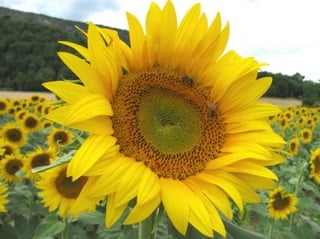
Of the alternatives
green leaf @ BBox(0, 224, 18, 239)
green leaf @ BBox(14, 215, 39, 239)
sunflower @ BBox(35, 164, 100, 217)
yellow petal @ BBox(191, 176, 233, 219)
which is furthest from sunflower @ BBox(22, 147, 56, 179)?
yellow petal @ BBox(191, 176, 233, 219)

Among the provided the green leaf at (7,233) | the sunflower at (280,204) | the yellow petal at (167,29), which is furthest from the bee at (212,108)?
the sunflower at (280,204)

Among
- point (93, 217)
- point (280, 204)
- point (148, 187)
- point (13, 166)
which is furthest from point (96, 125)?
point (280, 204)

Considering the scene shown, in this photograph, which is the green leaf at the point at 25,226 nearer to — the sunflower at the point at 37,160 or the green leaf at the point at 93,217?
the sunflower at the point at 37,160

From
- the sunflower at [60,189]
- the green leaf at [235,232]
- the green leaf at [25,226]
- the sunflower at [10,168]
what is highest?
the green leaf at [235,232]

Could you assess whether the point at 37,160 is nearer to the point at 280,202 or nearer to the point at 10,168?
the point at 10,168

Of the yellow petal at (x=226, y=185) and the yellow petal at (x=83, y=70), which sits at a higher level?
the yellow petal at (x=83, y=70)

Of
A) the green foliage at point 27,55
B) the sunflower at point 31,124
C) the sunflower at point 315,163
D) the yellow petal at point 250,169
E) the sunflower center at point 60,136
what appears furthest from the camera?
the green foliage at point 27,55

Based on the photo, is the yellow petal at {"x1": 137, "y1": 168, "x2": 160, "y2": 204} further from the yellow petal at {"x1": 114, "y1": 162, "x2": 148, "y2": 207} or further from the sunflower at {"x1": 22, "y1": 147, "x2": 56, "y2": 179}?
the sunflower at {"x1": 22, "y1": 147, "x2": 56, "y2": 179}
